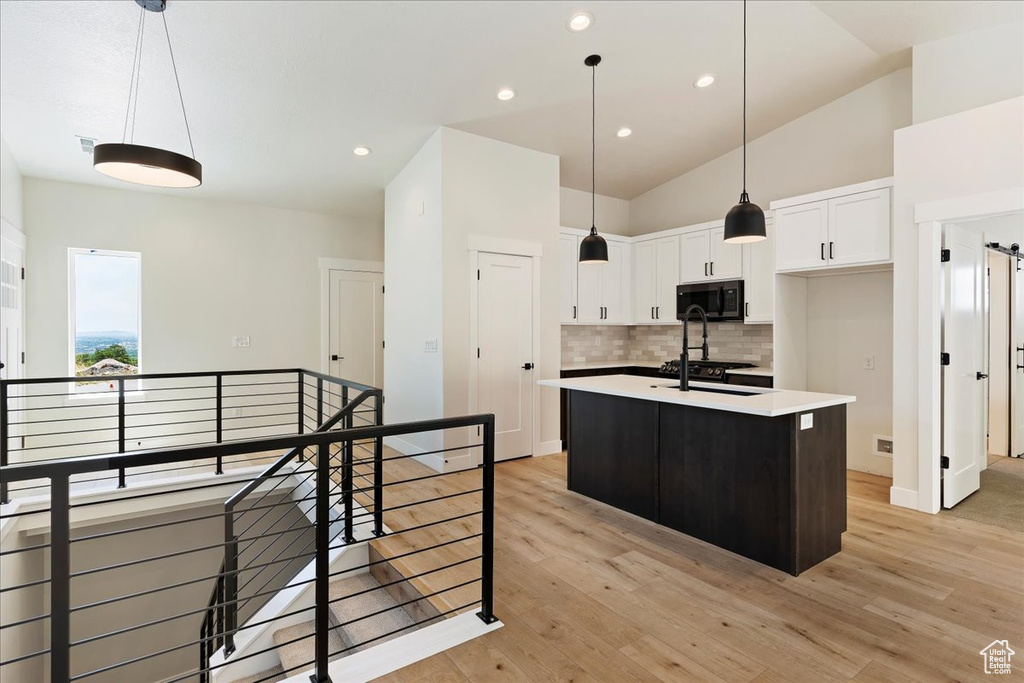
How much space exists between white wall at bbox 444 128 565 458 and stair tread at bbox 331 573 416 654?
180cm

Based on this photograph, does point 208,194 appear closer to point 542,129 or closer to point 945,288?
point 542,129

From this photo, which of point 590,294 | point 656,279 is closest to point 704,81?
point 656,279

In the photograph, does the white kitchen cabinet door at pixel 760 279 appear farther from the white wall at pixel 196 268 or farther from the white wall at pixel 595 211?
the white wall at pixel 196 268

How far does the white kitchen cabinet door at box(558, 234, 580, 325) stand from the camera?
18.7 feet

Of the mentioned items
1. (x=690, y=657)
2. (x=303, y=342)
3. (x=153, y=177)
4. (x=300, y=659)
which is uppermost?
(x=153, y=177)

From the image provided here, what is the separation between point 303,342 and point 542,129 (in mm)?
3923

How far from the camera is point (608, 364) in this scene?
657 centimetres

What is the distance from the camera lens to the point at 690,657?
207 cm

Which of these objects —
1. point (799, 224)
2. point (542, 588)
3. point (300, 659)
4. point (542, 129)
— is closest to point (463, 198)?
point (542, 129)

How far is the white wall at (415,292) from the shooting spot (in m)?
4.71

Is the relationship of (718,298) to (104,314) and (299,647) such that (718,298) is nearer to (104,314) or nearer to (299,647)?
(299,647)

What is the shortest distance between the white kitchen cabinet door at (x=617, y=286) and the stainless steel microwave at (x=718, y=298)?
29.5 inches

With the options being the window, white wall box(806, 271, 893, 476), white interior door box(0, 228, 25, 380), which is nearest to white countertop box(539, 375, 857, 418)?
white wall box(806, 271, 893, 476)

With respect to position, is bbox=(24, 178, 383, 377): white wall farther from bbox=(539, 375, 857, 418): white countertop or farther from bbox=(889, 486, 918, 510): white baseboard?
bbox=(889, 486, 918, 510): white baseboard
